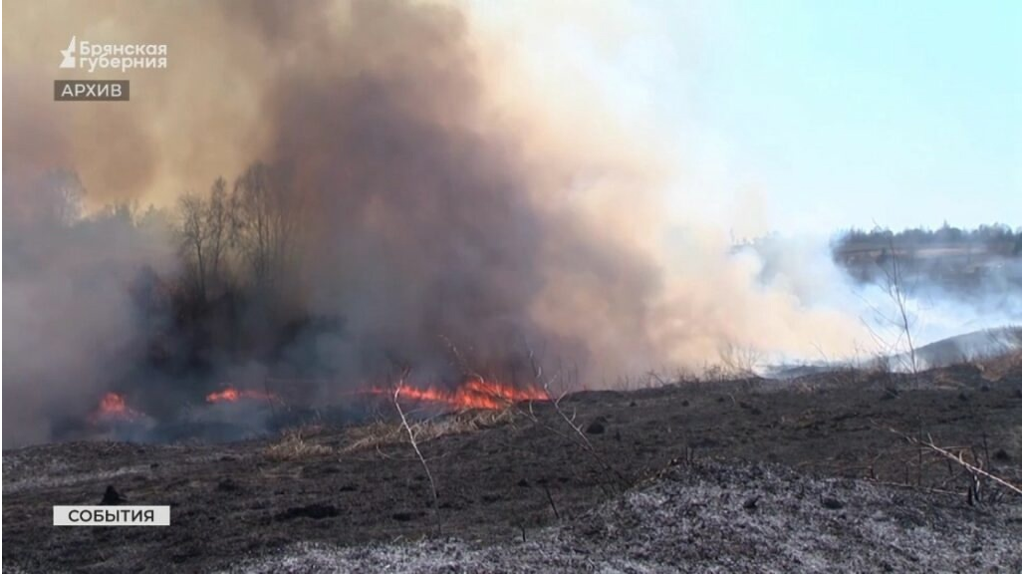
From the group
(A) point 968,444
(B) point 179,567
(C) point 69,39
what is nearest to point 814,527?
(A) point 968,444

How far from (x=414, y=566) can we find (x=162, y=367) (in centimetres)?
576

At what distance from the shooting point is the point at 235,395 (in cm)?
966

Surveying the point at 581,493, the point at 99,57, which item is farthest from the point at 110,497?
the point at 99,57

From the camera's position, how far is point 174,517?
18.6ft

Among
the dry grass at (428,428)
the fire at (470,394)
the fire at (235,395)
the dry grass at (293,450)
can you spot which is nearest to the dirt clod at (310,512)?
the dry grass at (293,450)

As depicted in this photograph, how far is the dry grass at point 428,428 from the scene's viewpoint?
785 centimetres

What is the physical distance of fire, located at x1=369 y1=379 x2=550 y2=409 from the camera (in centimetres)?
977

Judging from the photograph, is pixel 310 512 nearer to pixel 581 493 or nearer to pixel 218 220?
pixel 581 493

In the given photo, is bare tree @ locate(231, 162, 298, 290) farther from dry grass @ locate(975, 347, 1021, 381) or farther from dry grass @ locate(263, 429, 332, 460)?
dry grass @ locate(975, 347, 1021, 381)

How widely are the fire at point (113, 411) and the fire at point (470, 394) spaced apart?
95.2 inches

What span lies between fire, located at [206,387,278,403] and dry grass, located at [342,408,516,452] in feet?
4.83

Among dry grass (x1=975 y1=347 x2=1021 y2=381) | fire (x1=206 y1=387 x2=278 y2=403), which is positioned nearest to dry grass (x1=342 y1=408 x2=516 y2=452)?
fire (x1=206 y1=387 x2=278 y2=403)

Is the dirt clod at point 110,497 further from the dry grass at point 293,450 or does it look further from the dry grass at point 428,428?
the dry grass at point 428,428

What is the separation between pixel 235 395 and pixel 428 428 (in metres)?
2.45
